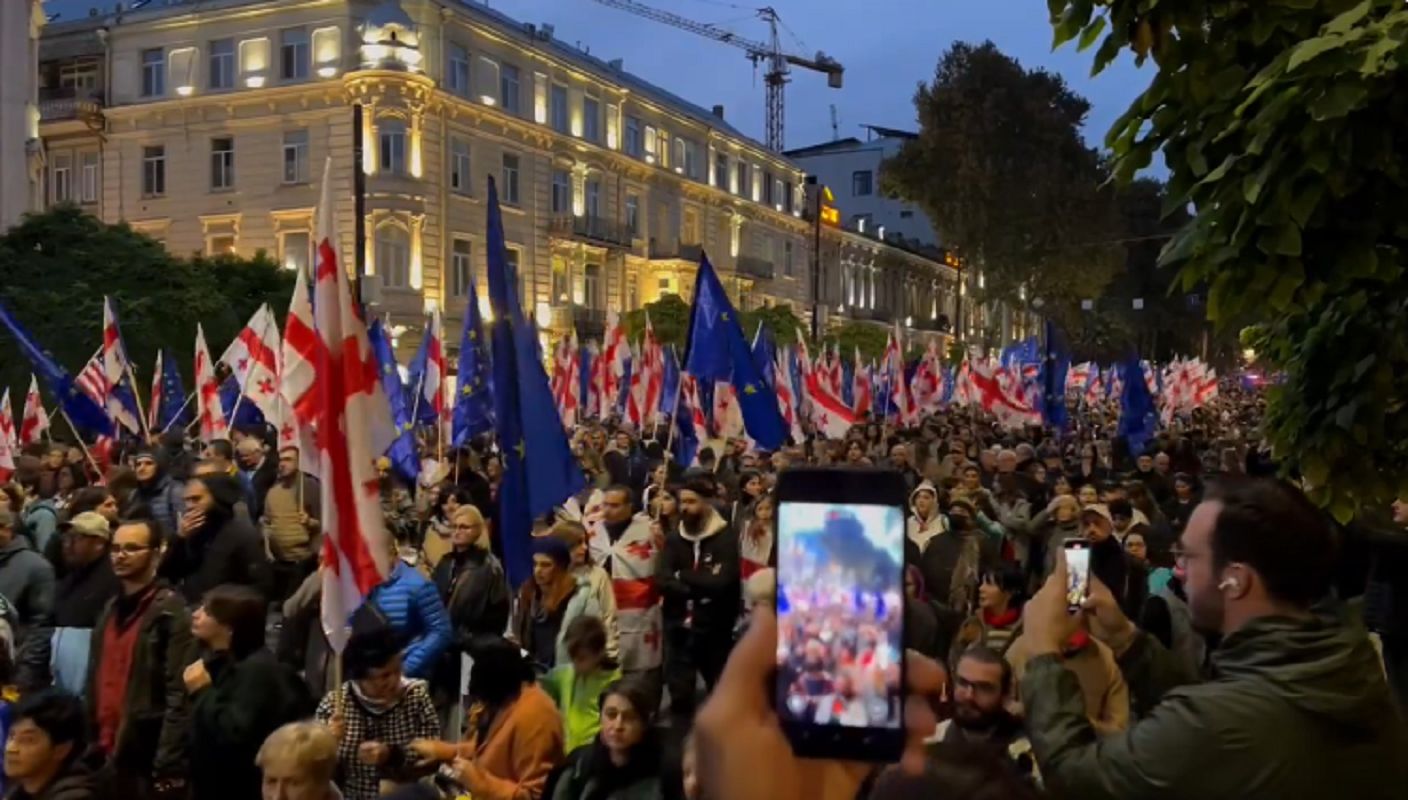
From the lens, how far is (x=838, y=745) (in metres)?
1.79

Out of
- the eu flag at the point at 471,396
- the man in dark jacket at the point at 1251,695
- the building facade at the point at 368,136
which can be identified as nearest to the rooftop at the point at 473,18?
the building facade at the point at 368,136

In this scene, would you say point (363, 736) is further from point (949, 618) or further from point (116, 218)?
point (116, 218)

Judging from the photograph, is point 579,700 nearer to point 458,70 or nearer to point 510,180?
point 458,70

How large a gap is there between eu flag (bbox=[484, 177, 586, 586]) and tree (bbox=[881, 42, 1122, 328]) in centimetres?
3009

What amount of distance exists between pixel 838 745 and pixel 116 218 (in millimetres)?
50531

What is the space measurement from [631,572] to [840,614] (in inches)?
250

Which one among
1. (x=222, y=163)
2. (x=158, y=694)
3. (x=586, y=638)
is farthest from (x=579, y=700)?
(x=222, y=163)

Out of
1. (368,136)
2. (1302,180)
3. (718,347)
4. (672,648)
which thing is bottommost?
(672,648)

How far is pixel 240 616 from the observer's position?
17.1 ft

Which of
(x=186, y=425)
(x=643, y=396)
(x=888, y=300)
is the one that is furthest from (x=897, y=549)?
(x=888, y=300)

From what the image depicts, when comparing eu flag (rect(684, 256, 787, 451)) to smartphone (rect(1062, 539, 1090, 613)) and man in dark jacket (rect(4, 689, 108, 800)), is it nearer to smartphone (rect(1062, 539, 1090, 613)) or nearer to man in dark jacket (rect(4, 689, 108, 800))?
man in dark jacket (rect(4, 689, 108, 800))

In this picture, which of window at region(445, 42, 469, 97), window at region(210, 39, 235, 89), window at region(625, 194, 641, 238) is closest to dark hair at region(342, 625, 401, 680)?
window at region(445, 42, 469, 97)

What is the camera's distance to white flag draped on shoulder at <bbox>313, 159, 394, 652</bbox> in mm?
5492

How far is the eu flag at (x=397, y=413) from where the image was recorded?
14992mm
